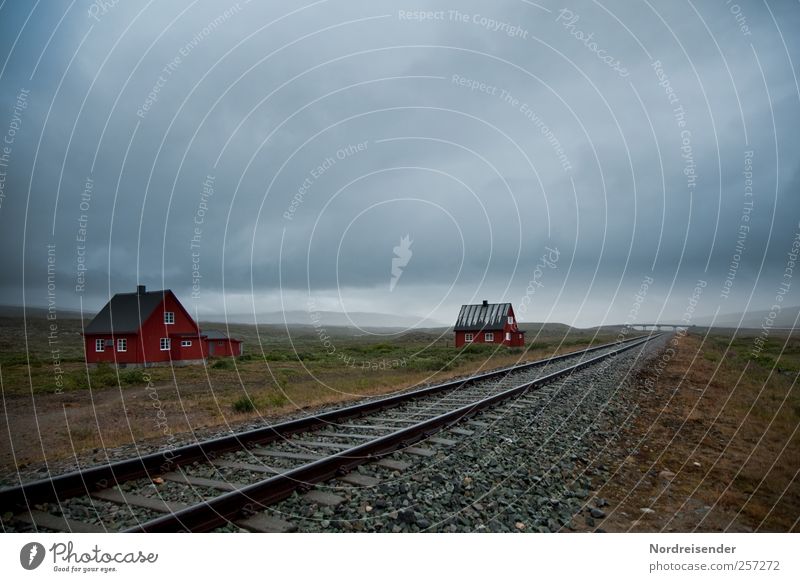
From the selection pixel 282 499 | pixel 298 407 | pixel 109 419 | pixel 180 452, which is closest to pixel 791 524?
pixel 282 499

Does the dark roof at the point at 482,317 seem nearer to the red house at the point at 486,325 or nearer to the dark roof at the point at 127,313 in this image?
the red house at the point at 486,325

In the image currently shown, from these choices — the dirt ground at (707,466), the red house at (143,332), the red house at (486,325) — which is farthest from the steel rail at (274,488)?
the red house at (486,325)

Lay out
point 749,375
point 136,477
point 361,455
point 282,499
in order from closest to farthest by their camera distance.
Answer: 1. point 282,499
2. point 136,477
3. point 361,455
4. point 749,375

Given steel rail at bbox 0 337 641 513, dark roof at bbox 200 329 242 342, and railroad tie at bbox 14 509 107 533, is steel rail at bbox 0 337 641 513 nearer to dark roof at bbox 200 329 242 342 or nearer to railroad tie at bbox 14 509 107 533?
railroad tie at bbox 14 509 107 533

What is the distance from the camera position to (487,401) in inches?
436

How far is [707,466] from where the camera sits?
316 inches

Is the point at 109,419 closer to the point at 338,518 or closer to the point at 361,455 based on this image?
the point at 361,455

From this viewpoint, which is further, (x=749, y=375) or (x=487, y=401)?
(x=749, y=375)

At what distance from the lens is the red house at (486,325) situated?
46.8 m

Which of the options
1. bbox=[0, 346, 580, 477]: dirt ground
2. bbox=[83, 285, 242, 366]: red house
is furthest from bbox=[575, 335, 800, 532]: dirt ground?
bbox=[83, 285, 242, 366]: red house

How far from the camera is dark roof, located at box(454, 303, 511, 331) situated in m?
47.3

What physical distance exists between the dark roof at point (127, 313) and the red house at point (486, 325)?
26.3 m

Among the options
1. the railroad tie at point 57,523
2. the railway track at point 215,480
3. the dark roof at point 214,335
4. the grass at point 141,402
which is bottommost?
the grass at point 141,402
